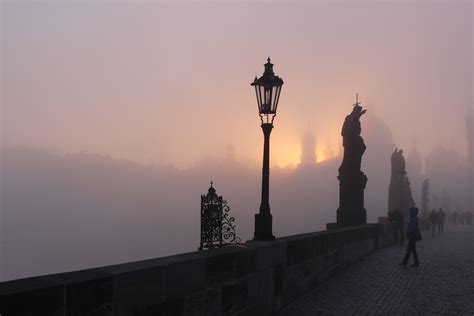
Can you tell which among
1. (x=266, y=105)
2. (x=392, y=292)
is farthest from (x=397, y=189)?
(x=266, y=105)

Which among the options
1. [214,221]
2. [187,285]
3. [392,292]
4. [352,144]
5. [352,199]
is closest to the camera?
[187,285]

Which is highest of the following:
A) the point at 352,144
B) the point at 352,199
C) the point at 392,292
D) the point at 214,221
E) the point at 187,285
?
the point at 352,144

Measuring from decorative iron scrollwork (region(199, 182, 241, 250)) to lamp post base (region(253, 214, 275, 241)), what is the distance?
4557 millimetres

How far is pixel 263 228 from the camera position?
9102 millimetres

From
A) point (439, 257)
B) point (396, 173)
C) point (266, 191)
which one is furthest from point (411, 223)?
point (396, 173)

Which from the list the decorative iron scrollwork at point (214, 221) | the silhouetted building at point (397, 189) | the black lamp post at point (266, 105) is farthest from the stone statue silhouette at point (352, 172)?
the silhouetted building at point (397, 189)

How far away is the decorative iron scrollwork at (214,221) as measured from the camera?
46.4ft

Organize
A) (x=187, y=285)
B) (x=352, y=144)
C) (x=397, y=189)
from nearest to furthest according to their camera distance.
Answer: (x=187, y=285) → (x=352, y=144) → (x=397, y=189)

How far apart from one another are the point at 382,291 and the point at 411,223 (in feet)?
16.8

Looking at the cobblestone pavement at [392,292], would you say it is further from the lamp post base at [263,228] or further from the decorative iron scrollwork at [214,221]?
the decorative iron scrollwork at [214,221]

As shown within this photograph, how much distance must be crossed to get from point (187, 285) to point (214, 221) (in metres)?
8.93

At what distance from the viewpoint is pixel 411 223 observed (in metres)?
14.7

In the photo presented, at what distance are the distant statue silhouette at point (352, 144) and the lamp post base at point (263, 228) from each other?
16725 mm

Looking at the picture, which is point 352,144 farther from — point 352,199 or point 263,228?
point 263,228
